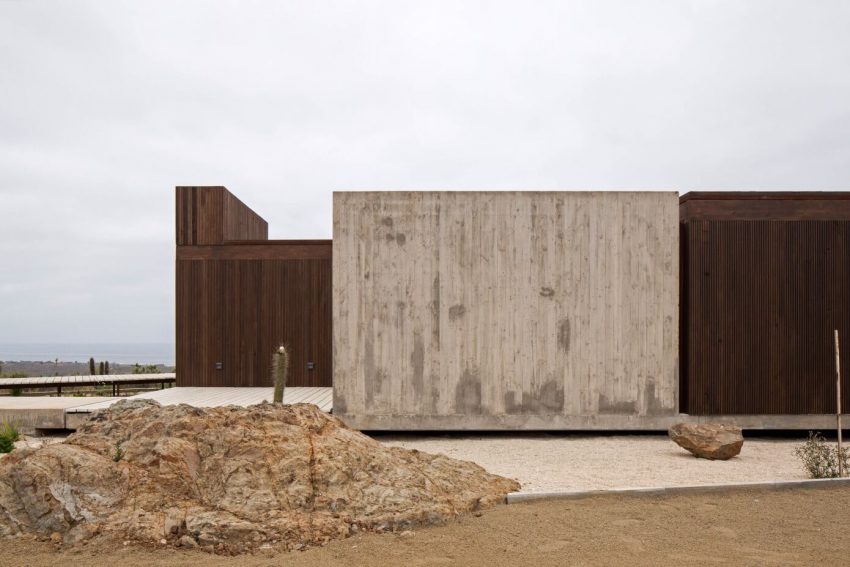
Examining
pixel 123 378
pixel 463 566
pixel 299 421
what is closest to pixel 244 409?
pixel 299 421

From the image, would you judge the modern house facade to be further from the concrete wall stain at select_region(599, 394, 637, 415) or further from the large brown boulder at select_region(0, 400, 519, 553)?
the large brown boulder at select_region(0, 400, 519, 553)

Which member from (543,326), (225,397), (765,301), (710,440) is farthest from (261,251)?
(765,301)

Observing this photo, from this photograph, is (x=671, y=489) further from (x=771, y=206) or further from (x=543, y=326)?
(x=771, y=206)

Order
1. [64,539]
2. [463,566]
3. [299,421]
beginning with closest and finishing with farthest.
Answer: [463,566] → [64,539] → [299,421]

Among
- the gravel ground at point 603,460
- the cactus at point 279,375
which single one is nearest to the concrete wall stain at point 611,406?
the gravel ground at point 603,460

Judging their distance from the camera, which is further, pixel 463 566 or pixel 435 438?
pixel 435 438

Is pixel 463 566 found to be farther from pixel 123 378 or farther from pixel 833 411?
pixel 123 378

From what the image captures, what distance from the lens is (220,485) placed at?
15.8 feet

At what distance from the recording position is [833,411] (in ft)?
29.0

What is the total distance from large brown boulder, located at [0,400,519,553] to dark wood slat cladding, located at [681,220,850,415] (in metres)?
4.85

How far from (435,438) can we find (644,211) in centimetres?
487

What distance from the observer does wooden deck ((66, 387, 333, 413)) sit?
944 cm

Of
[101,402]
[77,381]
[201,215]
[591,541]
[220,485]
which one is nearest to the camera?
[591,541]

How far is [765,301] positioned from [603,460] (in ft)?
13.1
